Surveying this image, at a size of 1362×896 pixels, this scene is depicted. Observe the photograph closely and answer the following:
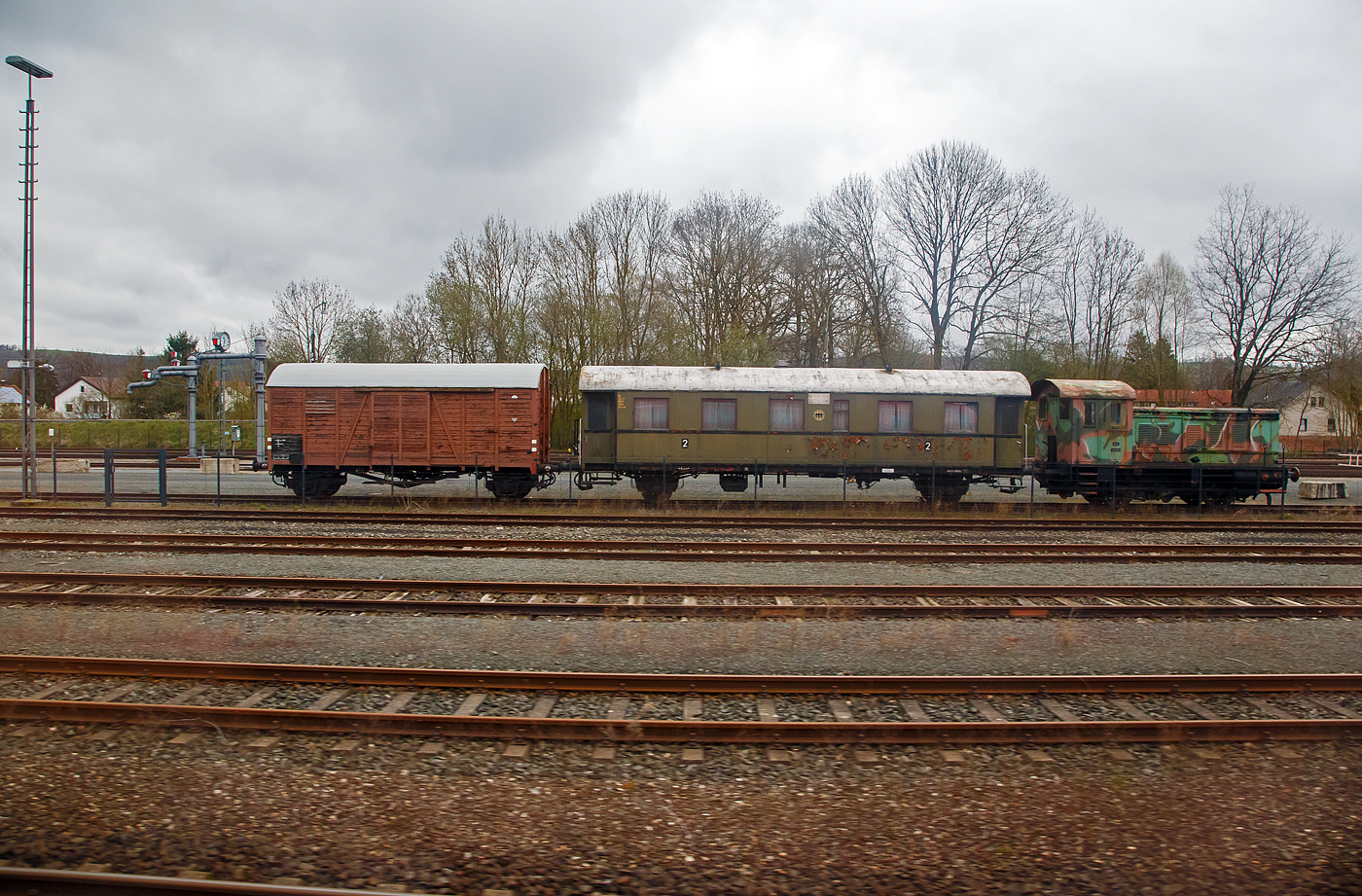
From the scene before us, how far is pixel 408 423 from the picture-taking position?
19703 millimetres

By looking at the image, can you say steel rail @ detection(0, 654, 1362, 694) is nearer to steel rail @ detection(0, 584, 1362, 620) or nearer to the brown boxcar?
steel rail @ detection(0, 584, 1362, 620)

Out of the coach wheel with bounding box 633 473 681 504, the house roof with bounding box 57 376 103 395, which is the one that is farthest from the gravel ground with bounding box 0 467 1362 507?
the house roof with bounding box 57 376 103 395

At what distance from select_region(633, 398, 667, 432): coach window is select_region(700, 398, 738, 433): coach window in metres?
1.06

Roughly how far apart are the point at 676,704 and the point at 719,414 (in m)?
14.2

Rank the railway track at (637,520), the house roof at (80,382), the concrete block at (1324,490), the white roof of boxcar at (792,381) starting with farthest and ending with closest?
1. the house roof at (80,382)
2. the concrete block at (1324,490)
3. the white roof of boxcar at (792,381)
4. the railway track at (637,520)

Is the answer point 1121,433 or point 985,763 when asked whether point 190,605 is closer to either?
point 985,763

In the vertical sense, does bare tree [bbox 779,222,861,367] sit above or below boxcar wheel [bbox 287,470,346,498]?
above

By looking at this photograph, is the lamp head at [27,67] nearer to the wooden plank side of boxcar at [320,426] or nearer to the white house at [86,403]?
the wooden plank side of boxcar at [320,426]

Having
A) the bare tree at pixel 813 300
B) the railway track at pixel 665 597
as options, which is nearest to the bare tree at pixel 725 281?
the bare tree at pixel 813 300

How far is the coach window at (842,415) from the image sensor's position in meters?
20.1

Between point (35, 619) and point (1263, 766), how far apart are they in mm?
12076

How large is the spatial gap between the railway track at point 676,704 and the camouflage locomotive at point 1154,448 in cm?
1483

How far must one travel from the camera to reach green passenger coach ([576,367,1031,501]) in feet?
65.1

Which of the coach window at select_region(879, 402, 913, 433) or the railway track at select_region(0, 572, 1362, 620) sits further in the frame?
the coach window at select_region(879, 402, 913, 433)
